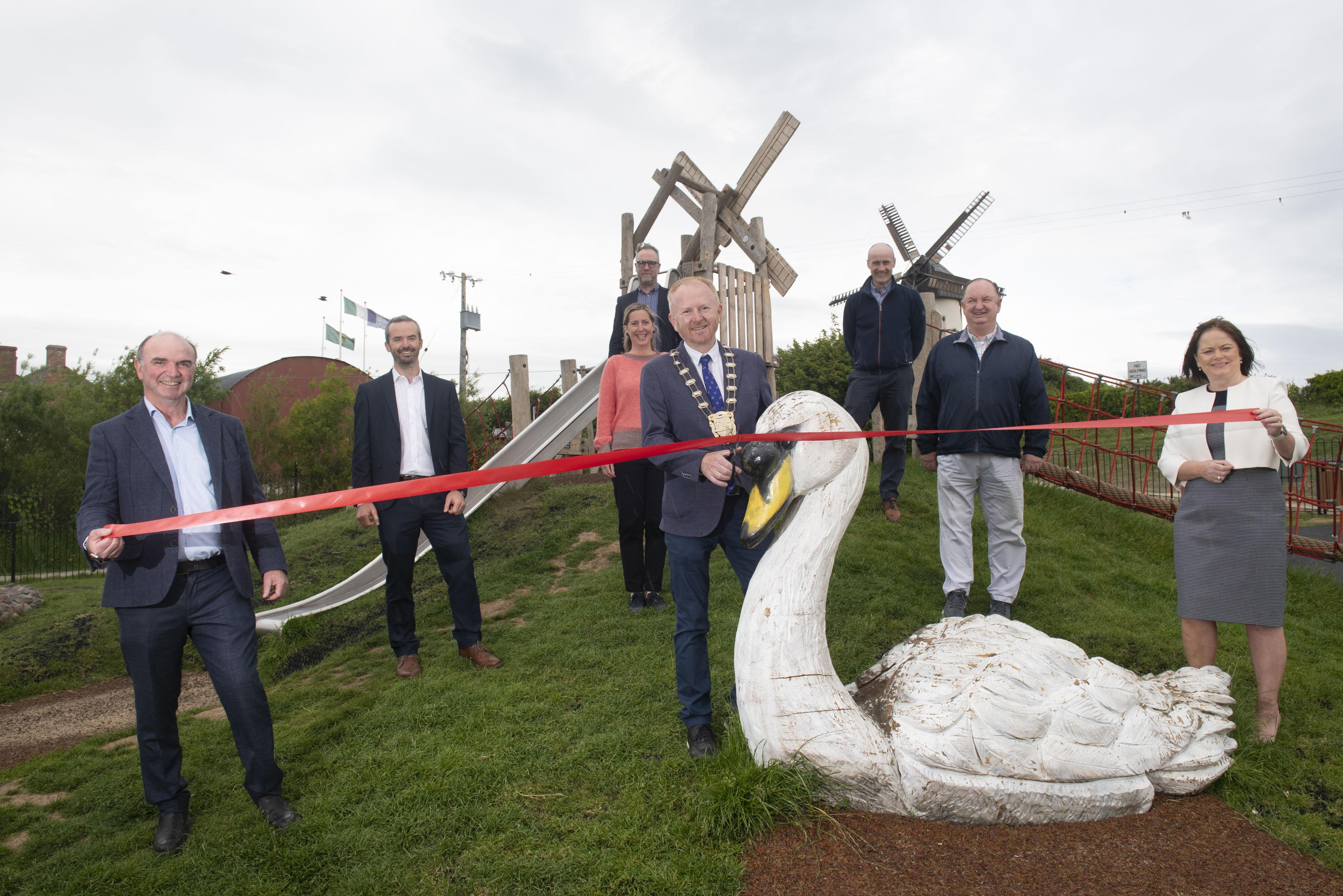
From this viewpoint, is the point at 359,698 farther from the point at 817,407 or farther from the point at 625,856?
the point at 817,407

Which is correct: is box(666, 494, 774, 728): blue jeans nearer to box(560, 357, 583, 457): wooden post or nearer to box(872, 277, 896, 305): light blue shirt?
box(872, 277, 896, 305): light blue shirt

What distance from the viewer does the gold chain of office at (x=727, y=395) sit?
9.96ft

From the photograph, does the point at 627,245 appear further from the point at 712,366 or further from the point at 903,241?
the point at 903,241

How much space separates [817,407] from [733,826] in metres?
1.54

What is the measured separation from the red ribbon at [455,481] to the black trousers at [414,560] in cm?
162

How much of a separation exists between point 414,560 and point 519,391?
5.05 m

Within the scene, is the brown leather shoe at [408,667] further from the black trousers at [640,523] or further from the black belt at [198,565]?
the black belt at [198,565]

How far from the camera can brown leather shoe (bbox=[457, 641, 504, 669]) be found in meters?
4.38

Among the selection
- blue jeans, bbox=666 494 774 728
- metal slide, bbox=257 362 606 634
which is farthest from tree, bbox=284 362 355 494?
blue jeans, bbox=666 494 774 728

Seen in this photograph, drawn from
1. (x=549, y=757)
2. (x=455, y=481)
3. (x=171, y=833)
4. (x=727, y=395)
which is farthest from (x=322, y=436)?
(x=455, y=481)

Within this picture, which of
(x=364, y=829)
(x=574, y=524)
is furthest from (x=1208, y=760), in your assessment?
(x=574, y=524)

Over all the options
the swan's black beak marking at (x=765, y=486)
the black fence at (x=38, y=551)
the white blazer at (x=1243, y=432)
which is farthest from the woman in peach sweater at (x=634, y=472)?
the black fence at (x=38, y=551)

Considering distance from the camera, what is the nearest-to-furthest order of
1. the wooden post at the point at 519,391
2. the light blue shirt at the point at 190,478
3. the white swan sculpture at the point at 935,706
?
the white swan sculpture at the point at 935,706 → the light blue shirt at the point at 190,478 → the wooden post at the point at 519,391

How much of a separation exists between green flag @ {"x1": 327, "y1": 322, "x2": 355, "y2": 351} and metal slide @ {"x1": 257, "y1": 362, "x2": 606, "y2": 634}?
21.0m
